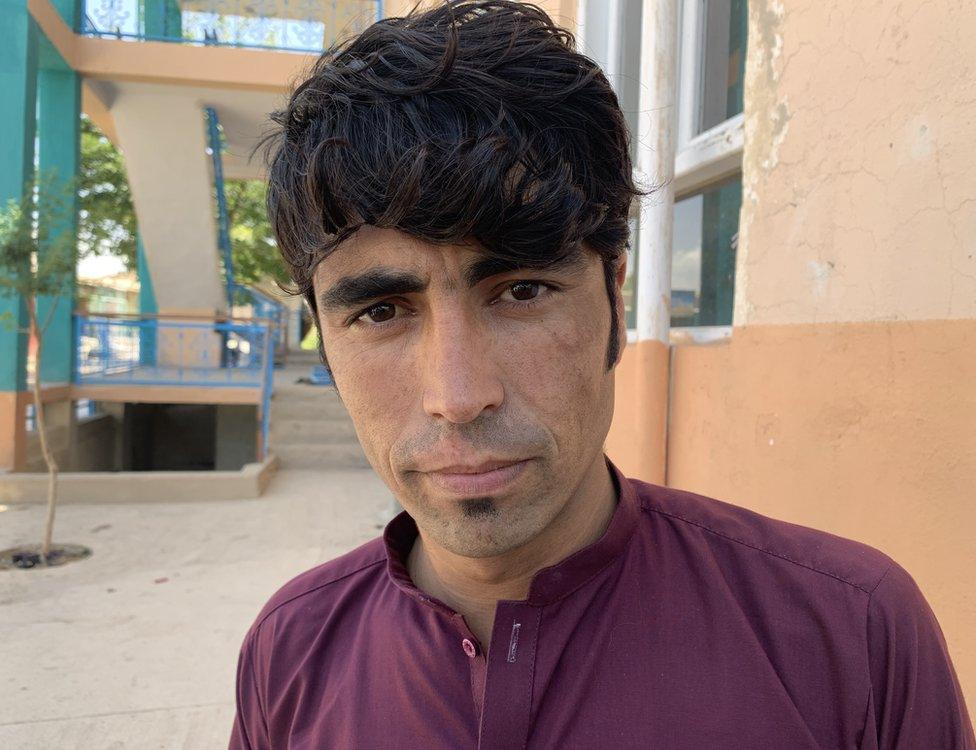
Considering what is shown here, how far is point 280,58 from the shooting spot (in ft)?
31.9

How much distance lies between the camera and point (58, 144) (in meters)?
9.41

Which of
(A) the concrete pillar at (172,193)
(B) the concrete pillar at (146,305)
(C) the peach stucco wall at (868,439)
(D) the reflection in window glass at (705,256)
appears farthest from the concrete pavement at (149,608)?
(A) the concrete pillar at (172,193)

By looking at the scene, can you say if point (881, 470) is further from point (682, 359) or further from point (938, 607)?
point (682, 359)

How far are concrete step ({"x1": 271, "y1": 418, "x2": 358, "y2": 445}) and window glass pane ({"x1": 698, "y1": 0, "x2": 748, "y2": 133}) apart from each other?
716cm

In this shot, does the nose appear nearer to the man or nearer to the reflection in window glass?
the man

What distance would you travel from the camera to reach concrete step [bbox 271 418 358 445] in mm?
9414

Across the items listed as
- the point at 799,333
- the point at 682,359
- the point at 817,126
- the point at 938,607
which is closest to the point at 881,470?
the point at 938,607

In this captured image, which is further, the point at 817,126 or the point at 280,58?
the point at 280,58

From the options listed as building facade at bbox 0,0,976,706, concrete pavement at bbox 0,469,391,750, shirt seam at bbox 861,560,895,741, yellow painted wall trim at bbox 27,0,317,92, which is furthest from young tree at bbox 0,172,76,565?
shirt seam at bbox 861,560,895,741

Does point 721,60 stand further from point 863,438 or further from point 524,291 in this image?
point 524,291

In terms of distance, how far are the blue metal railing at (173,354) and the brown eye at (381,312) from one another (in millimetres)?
7881

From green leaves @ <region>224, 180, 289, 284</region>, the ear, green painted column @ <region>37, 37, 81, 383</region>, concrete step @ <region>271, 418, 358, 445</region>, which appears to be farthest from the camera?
green leaves @ <region>224, 180, 289, 284</region>

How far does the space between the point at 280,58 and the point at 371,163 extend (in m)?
9.91

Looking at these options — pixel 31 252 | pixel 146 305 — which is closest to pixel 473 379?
pixel 31 252
